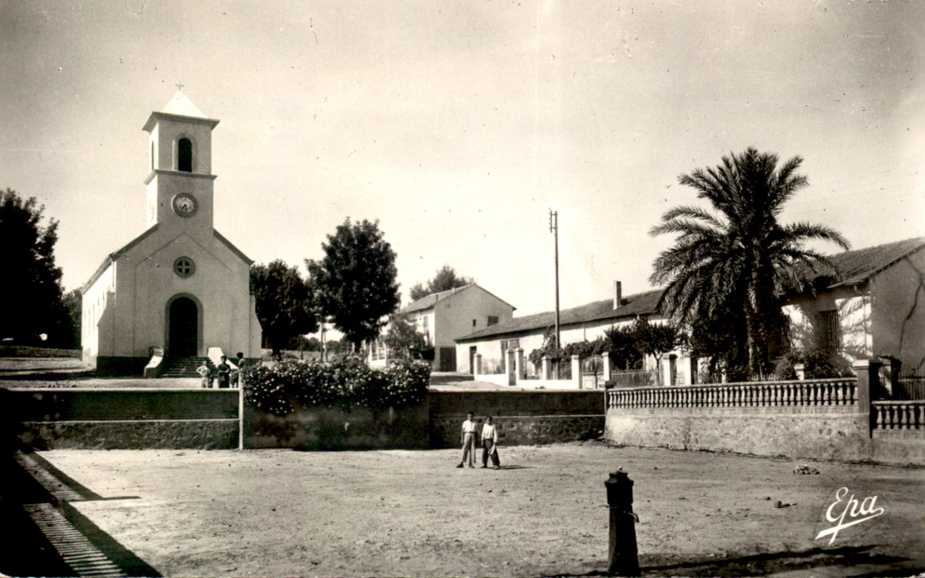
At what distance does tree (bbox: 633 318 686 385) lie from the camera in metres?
31.1

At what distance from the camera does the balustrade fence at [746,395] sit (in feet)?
58.7

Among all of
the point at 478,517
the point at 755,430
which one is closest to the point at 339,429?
the point at 755,430

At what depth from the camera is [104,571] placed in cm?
679

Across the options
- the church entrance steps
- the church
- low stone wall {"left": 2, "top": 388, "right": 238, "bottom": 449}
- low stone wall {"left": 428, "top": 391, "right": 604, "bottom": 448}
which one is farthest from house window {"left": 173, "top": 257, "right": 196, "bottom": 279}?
low stone wall {"left": 428, "top": 391, "right": 604, "bottom": 448}

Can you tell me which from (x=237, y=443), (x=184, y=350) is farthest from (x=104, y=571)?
(x=184, y=350)

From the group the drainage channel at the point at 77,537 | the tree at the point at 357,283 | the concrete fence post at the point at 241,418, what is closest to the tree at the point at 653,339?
the tree at the point at 357,283

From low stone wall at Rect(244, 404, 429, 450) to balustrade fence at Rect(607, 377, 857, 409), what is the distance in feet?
20.3

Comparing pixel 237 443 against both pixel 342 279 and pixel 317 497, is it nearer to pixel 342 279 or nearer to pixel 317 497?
pixel 342 279

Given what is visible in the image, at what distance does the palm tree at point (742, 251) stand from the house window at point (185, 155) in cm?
2289

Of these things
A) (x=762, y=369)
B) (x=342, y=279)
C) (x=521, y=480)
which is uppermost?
(x=342, y=279)

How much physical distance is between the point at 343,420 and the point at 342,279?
17.5 feet

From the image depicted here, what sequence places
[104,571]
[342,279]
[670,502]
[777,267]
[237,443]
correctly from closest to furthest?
[104,571]
[670,502]
[237,443]
[777,267]
[342,279]

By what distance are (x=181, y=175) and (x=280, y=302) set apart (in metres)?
20.5

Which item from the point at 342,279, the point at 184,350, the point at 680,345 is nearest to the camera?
the point at 342,279
